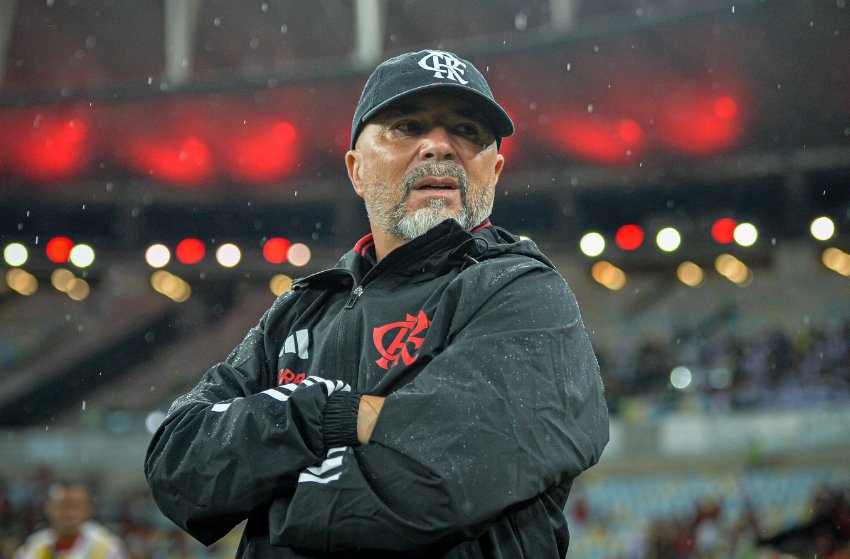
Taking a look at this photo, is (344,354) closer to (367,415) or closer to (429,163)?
(367,415)

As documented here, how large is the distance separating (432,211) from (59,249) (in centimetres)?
2209

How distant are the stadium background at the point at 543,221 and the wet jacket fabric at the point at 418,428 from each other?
8.95 m

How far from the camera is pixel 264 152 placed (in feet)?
65.2

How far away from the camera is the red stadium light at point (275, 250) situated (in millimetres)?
22419

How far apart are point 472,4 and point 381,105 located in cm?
2178

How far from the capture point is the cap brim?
1.98m

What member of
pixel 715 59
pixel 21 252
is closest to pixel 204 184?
pixel 21 252

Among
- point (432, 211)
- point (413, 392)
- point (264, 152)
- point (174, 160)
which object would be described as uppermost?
point (432, 211)

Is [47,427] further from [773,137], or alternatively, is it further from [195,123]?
[773,137]

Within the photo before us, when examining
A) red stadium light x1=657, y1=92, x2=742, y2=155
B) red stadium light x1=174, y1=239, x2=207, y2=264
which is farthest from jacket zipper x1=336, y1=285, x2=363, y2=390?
red stadium light x1=174, y1=239, x2=207, y2=264

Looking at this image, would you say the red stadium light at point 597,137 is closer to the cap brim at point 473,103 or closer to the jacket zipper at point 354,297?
the cap brim at point 473,103

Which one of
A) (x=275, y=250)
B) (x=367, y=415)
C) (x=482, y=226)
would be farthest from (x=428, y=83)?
(x=275, y=250)

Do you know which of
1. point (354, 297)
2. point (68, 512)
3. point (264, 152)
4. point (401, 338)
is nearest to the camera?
point (401, 338)

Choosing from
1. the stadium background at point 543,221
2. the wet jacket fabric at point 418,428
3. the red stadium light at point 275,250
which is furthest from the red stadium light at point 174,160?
the wet jacket fabric at point 418,428
